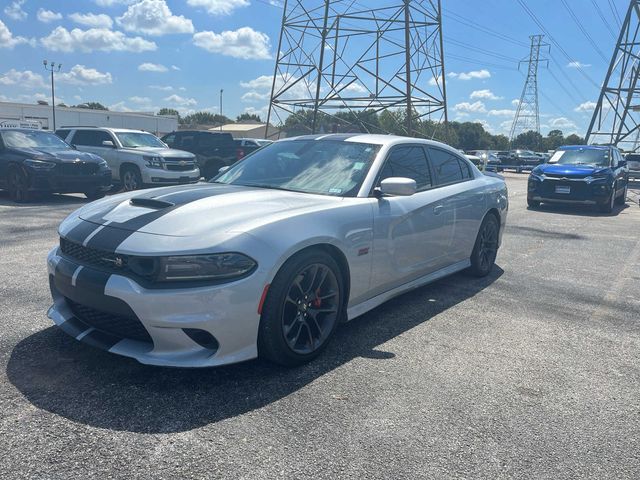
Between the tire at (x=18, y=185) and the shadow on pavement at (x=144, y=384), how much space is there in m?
8.04

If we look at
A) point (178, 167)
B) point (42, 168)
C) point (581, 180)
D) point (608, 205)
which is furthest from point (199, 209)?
point (608, 205)

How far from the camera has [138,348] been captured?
9.98ft

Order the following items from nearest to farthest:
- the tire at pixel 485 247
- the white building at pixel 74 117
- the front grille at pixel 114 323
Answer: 1. the front grille at pixel 114 323
2. the tire at pixel 485 247
3. the white building at pixel 74 117

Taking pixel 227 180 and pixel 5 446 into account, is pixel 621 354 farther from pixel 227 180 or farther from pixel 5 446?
pixel 5 446

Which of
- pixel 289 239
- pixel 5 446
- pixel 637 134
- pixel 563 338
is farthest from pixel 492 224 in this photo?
pixel 637 134

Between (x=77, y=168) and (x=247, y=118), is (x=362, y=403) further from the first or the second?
(x=247, y=118)

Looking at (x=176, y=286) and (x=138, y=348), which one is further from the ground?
(x=176, y=286)

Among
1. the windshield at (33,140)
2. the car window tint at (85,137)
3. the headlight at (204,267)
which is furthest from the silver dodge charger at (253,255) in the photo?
the car window tint at (85,137)

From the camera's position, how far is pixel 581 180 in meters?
12.6

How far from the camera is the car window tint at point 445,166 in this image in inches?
204

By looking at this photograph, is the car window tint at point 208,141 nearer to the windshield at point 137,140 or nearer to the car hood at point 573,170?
the windshield at point 137,140

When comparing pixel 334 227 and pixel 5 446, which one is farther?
pixel 334 227

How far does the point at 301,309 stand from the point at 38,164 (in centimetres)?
918

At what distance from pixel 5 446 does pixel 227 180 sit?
272cm
